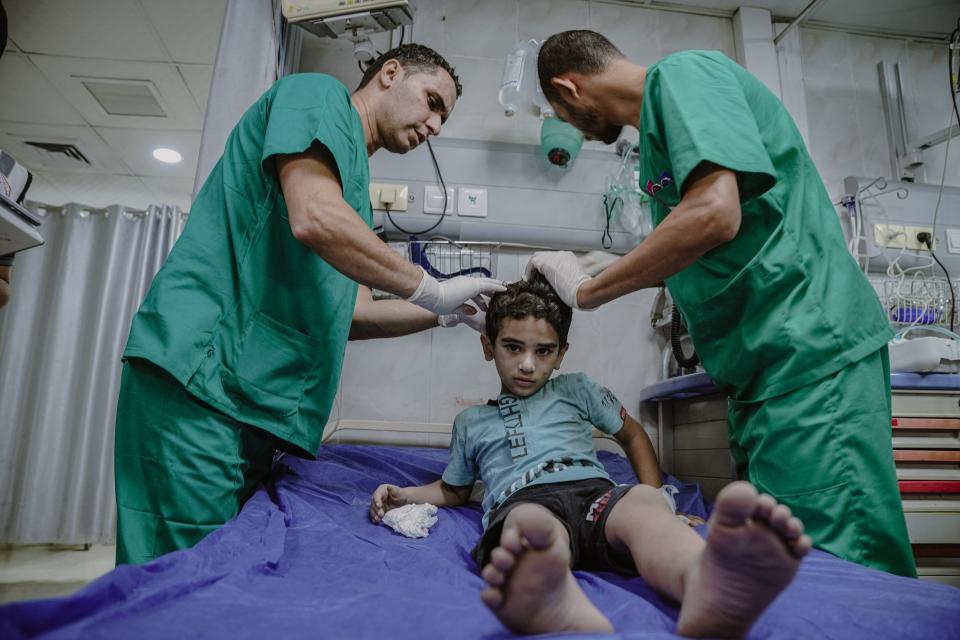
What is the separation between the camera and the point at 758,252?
117 centimetres

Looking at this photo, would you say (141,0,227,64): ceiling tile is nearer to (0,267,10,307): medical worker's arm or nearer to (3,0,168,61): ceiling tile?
(3,0,168,61): ceiling tile

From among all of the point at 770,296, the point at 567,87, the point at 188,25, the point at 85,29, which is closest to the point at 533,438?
the point at 770,296

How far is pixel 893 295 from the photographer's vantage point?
2.42m

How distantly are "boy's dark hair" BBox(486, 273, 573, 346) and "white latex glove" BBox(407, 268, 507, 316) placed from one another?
5cm

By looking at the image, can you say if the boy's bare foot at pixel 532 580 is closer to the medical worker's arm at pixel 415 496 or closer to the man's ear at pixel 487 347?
the medical worker's arm at pixel 415 496

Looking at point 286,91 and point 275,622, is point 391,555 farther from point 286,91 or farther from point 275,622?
point 286,91

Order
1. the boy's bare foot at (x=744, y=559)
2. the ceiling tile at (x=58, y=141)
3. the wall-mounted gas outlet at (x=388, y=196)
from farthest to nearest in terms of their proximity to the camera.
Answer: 1. the ceiling tile at (x=58, y=141)
2. the wall-mounted gas outlet at (x=388, y=196)
3. the boy's bare foot at (x=744, y=559)

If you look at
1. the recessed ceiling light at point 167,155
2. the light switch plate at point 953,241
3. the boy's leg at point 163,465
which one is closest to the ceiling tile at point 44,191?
the recessed ceiling light at point 167,155

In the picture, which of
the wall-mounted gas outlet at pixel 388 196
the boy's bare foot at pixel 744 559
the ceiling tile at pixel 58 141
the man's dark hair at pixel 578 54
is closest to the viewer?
the boy's bare foot at pixel 744 559

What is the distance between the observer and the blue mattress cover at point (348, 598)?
58cm

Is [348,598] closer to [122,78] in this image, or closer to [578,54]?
[578,54]

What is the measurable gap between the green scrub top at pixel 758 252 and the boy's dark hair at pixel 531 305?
0.36m

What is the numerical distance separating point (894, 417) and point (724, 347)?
895 millimetres

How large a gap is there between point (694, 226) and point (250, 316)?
94cm
